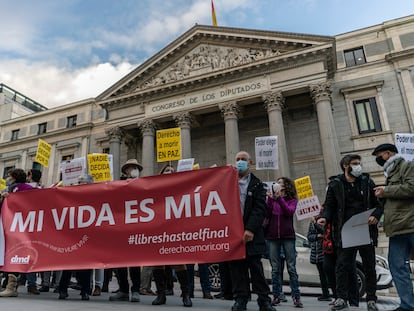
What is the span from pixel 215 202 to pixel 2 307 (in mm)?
3038

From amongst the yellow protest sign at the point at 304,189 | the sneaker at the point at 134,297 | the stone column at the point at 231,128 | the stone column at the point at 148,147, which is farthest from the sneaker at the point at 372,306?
the stone column at the point at 148,147

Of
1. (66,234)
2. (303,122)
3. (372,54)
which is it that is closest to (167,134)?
(66,234)

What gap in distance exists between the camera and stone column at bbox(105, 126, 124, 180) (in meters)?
24.4

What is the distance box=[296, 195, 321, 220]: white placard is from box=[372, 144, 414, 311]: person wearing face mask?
514cm

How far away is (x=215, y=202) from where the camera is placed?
4.84 m

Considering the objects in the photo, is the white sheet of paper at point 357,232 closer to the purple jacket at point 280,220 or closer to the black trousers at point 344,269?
the black trousers at point 344,269

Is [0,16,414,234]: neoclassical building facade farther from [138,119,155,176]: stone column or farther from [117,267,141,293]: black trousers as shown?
[117,267,141,293]: black trousers

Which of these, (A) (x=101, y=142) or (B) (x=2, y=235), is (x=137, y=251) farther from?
(A) (x=101, y=142)

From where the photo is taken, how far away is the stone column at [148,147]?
22.7 meters

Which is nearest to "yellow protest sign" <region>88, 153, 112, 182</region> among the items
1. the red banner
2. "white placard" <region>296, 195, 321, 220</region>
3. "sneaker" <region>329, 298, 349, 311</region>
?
the red banner

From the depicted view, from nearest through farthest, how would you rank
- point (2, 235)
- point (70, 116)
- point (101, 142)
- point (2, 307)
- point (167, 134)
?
point (2, 307), point (2, 235), point (167, 134), point (101, 142), point (70, 116)

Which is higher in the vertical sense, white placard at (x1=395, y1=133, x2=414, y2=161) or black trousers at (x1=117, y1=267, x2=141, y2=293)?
white placard at (x1=395, y1=133, x2=414, y2=161)

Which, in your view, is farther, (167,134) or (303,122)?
(303,122)

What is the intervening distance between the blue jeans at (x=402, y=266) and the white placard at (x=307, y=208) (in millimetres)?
5108
